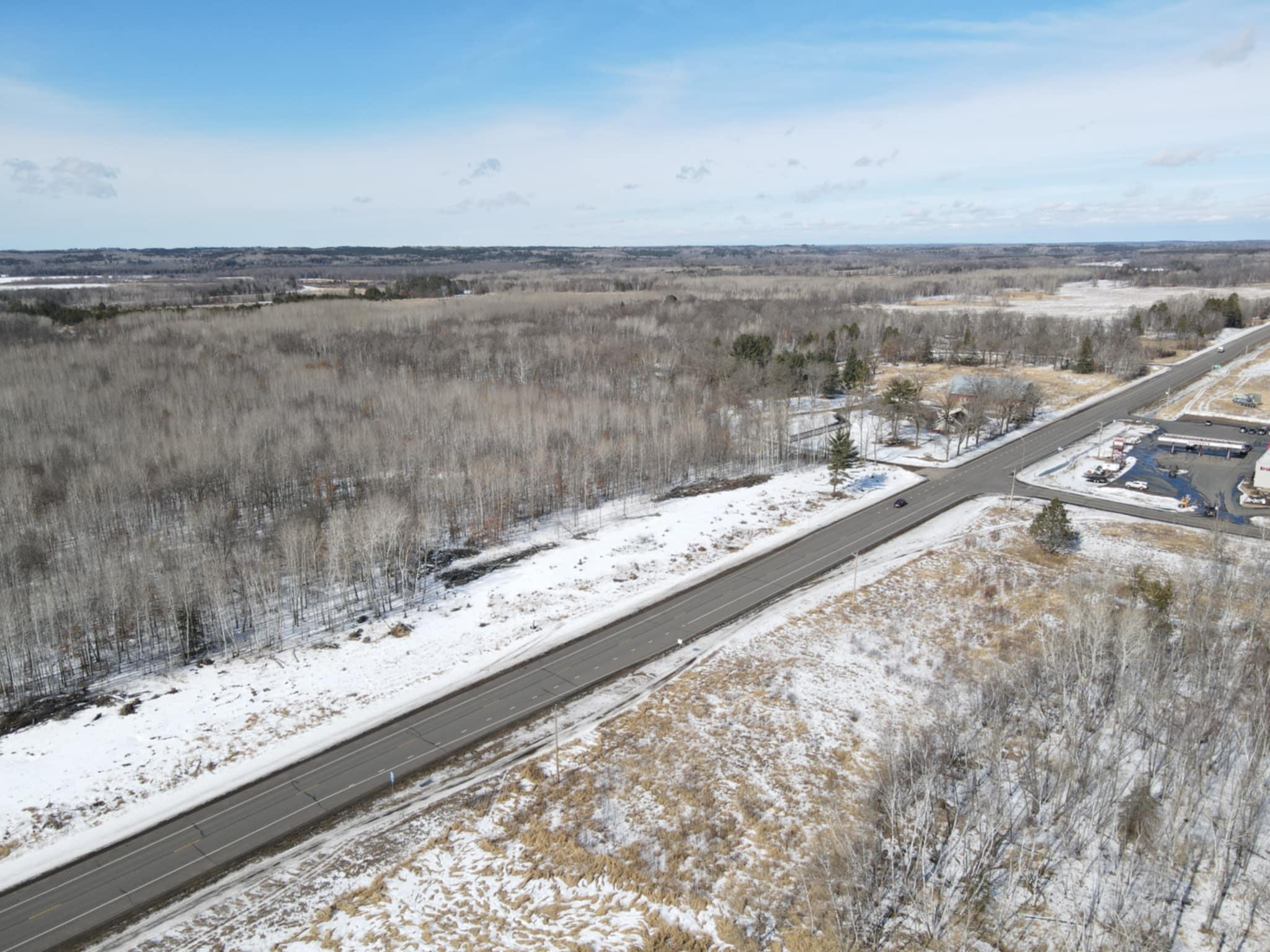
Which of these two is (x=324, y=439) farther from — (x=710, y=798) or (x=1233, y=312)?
(x=1233, y=312)

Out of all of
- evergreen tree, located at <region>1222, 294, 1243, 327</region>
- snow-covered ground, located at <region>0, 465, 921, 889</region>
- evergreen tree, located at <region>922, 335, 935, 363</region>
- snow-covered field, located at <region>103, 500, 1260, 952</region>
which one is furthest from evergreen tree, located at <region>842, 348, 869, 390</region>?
evergreen tree, located at <region>1222, 294, 1243, 327</region>

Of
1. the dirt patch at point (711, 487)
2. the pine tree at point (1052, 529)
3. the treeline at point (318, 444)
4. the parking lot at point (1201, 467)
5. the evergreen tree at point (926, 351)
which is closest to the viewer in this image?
the treeline at point (318, 444)

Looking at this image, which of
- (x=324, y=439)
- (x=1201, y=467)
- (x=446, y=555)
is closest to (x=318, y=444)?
(x=324, y=439)

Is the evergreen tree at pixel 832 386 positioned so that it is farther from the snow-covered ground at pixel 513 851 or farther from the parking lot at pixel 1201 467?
the snow-covered ground at pixel 513 851

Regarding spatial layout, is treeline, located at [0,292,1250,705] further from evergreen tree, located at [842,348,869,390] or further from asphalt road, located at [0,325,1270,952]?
asphalt road, located at [0,325,1270,952]

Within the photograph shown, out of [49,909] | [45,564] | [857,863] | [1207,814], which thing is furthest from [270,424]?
[1207,814]

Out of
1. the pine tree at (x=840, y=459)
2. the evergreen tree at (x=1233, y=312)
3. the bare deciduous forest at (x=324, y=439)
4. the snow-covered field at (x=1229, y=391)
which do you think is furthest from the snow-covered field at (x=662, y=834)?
the evergreen tree at (x=1233, y=312)

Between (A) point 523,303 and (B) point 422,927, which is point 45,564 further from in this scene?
(A) point 523,303
